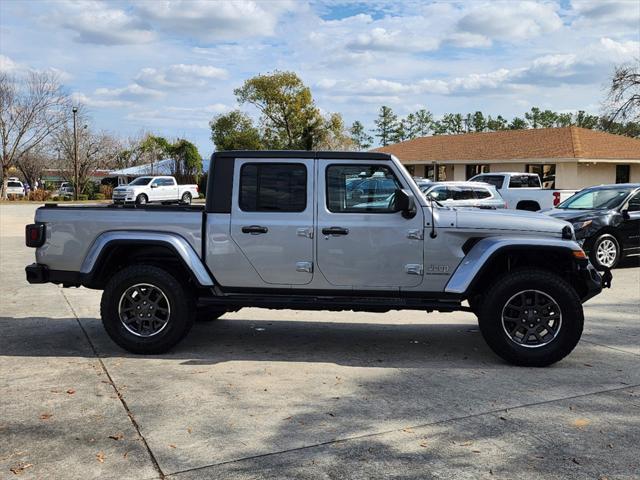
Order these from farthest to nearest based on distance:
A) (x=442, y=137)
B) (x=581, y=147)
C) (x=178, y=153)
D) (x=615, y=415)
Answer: (x=178, y=153)
(x=442, y=137)
(x=581, y=147)
(x=615, y=415)

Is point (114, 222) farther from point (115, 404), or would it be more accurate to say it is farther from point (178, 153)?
point (178, 153)

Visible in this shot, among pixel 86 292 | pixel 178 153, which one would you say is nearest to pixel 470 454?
pixel 86 292

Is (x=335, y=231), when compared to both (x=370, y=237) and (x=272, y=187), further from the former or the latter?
(x=272, y=187)

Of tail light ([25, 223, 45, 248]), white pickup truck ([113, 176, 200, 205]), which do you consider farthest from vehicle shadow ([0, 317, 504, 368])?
white pickup truck ([113, 176, 200, 205])

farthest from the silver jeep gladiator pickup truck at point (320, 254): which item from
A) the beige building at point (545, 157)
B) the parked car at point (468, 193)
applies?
the beige building at point (545, 157)

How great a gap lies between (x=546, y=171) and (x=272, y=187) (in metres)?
35.5

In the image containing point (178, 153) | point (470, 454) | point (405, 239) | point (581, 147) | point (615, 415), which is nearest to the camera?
point (470, 454)

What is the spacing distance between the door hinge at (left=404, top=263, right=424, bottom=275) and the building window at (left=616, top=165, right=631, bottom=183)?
36768 mm

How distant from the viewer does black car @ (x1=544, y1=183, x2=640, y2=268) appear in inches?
467

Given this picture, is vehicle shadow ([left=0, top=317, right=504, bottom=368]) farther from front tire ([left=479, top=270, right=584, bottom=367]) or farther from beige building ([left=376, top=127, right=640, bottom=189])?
beige building ([left=376, top=127, right=640, bottom=189])

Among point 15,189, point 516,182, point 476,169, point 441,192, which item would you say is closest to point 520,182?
point 516,182

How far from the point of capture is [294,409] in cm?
468

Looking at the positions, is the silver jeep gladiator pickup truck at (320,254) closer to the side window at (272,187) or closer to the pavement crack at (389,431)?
the side window at (272,187)

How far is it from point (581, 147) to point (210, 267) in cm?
3531
